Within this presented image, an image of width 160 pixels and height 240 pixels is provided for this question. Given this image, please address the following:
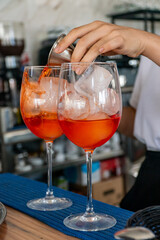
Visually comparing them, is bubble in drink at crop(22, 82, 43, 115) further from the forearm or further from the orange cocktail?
the forearm

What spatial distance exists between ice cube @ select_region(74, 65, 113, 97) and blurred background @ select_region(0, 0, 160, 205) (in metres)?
1.83

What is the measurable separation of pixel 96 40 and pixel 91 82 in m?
0.14

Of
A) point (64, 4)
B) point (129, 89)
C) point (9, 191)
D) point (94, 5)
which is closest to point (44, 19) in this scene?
point (64, 4)

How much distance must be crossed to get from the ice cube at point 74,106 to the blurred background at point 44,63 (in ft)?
5.93

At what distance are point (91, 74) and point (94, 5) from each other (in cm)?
317

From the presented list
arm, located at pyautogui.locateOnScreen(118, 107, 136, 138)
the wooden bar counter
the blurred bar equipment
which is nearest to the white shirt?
arm, located at pyautogui.locateOnScreen(118, 107, 136, 138)

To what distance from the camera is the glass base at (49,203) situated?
723mm

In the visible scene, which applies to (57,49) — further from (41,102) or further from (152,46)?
(152,46)

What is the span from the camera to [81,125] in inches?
24.5

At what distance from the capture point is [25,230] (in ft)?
2.02

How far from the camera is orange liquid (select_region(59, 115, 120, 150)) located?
62 centimetres

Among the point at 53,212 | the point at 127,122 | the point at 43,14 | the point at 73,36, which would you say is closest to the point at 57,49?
the point at 73,36

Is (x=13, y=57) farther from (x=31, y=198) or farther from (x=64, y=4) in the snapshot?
(x=31, y=198)

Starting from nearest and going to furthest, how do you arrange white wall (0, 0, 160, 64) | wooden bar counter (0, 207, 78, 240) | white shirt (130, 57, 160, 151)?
wooden bar counter (0, 207, 78, 240)
white shirt (130, 57, 160, 151)
white wall (0, 0, 160, 64)
